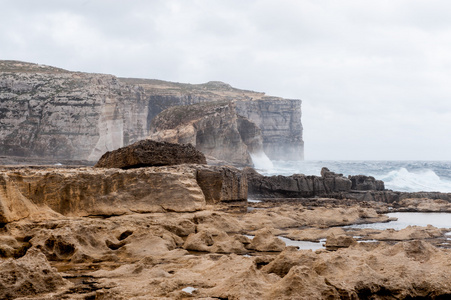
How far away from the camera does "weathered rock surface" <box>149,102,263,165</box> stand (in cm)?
6177

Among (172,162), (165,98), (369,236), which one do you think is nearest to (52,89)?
(165,98)

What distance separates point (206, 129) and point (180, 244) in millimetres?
56737

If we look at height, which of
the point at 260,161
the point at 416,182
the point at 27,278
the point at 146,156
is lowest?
the point at 416,182

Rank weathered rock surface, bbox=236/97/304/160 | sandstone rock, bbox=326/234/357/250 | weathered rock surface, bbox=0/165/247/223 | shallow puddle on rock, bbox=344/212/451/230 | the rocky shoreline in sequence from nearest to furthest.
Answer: the rocky shoreline → sandstone rock, bbox=326/234/357/250 → weathered rock surface, bbox=0/165/247/223 → shallow puddle on rock, bbox=344/212/451/230 → weathered rock surface, bbox=236/97/304/160

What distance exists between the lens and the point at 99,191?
47.2 ft

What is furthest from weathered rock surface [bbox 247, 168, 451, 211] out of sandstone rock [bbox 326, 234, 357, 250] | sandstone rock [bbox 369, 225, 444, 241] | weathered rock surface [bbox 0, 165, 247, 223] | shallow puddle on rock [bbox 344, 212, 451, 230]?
sandstone rock [bbox 326, 234, 357, 250]

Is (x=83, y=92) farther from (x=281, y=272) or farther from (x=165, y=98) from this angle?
(x=281, y=272)

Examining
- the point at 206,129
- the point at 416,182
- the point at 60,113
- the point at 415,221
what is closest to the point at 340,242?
the point at 415,221

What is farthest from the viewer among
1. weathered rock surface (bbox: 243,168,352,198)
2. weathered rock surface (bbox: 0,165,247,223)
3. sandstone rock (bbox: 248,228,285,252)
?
weathered rock surface (bbox: 243,168,352,198)

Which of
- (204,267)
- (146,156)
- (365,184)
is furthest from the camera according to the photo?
(365,184)

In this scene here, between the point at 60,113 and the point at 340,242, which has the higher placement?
the point at 60,113

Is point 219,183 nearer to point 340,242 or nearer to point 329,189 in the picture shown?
point 340,242

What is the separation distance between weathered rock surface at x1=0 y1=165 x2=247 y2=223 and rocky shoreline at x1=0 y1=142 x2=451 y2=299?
0.10 feet

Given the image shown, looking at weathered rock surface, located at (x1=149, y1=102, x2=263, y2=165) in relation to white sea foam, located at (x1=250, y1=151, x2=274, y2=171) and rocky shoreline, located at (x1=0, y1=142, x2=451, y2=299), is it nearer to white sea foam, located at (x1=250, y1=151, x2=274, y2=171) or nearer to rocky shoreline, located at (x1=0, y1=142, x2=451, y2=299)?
white sea foam, located at (x1=250, y1=151, x2=274, y2=171)
